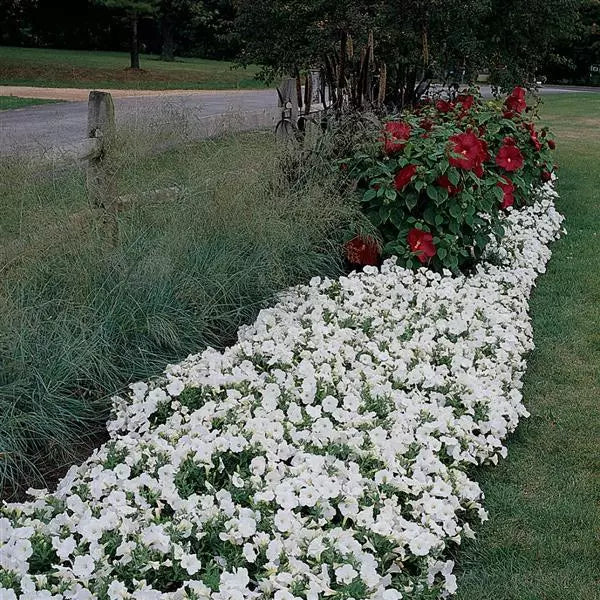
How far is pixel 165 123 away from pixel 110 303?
182 centimetres

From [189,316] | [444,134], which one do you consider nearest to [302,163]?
[444,134]

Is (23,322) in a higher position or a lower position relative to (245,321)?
higher

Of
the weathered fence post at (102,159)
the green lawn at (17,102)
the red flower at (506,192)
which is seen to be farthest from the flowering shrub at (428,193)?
the green lawn at (17,102)

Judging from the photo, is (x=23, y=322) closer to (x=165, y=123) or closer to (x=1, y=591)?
(x=1, y=591)

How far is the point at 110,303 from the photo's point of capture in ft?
12.6

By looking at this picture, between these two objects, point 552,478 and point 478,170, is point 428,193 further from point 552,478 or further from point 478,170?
point 552,478

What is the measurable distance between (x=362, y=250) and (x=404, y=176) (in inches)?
21.1

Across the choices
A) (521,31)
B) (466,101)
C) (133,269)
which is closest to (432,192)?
(133,269)

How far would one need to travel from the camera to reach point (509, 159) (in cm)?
648

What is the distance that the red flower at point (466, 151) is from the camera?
5297 mm

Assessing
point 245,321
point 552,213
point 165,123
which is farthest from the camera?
Answer: point 552,213

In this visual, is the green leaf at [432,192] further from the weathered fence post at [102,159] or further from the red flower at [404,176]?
the weathered fence post at [102,159]

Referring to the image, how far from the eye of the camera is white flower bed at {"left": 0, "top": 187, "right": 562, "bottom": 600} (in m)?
2.41

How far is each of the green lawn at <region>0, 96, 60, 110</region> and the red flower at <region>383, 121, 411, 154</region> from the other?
12.1m
